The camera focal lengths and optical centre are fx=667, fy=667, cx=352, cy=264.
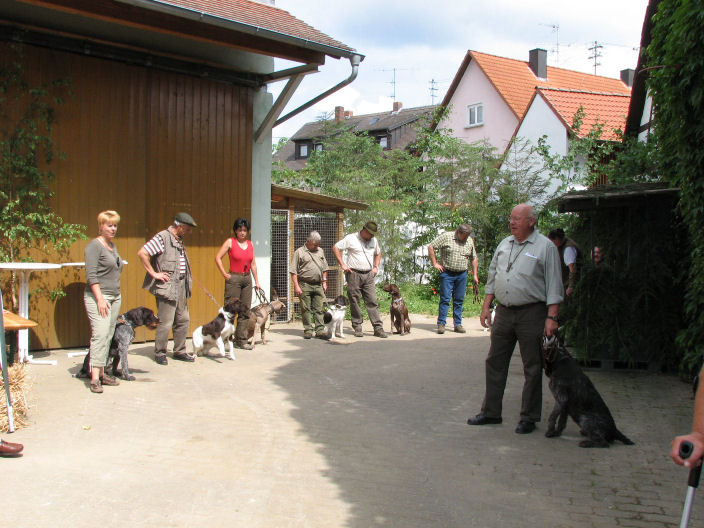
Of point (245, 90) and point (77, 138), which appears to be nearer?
point (77, 138)

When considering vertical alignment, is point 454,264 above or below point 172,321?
above

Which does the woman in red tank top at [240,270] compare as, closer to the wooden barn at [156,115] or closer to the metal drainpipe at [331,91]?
the wooden barn at [156,115]

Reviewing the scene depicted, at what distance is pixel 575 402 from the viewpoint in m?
5.59

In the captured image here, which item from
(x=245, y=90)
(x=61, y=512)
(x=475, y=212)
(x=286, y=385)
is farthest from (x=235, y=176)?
(x=475, y=212)

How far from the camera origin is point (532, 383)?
5934 millimetres

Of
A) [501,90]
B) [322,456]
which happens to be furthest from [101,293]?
[501,90]

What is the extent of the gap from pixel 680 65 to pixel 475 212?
12.4 meters

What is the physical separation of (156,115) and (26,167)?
6.79 feet

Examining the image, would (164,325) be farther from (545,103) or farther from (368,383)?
(545,103)

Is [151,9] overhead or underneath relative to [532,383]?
overhead

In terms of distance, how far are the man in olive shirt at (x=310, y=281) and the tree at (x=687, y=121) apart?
18.0ft

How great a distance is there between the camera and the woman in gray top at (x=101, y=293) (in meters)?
6.91

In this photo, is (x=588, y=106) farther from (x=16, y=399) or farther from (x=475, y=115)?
(x=16, y=399)

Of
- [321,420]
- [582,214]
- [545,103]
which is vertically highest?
[545,103]
